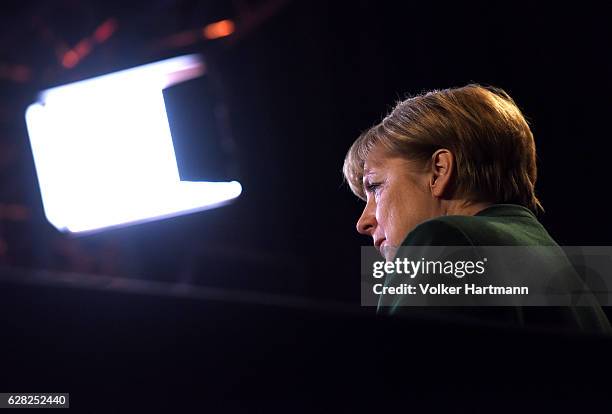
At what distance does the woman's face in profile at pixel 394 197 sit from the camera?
1.25 meters

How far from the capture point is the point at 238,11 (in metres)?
3.15

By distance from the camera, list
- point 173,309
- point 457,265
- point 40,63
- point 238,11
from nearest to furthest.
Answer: point 173,309 < point 457,265 < point 40,63 < point 238,11

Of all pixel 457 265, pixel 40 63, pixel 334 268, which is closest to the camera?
pixel 457 265

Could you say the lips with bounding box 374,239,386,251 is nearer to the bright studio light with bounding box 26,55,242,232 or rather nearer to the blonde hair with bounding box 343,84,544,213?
the blonde hair with bounding box 343,84,544,213

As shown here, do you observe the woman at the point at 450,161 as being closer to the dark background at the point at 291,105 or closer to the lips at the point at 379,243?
the lips at the point at 379,243

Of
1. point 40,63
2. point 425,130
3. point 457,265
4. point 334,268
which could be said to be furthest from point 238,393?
point 334,268

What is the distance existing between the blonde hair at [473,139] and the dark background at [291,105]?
1.16m

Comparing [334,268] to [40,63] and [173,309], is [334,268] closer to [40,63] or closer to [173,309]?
[40,63]

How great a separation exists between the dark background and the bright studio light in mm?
54

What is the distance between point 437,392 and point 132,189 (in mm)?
2662

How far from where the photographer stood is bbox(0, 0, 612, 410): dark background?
269 cm

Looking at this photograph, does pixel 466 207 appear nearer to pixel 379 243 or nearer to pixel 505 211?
pixel 505 211

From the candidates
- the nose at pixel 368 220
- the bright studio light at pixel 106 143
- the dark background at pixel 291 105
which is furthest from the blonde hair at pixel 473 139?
the bright studio light at pixel 106 143

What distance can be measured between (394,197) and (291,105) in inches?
83.6
